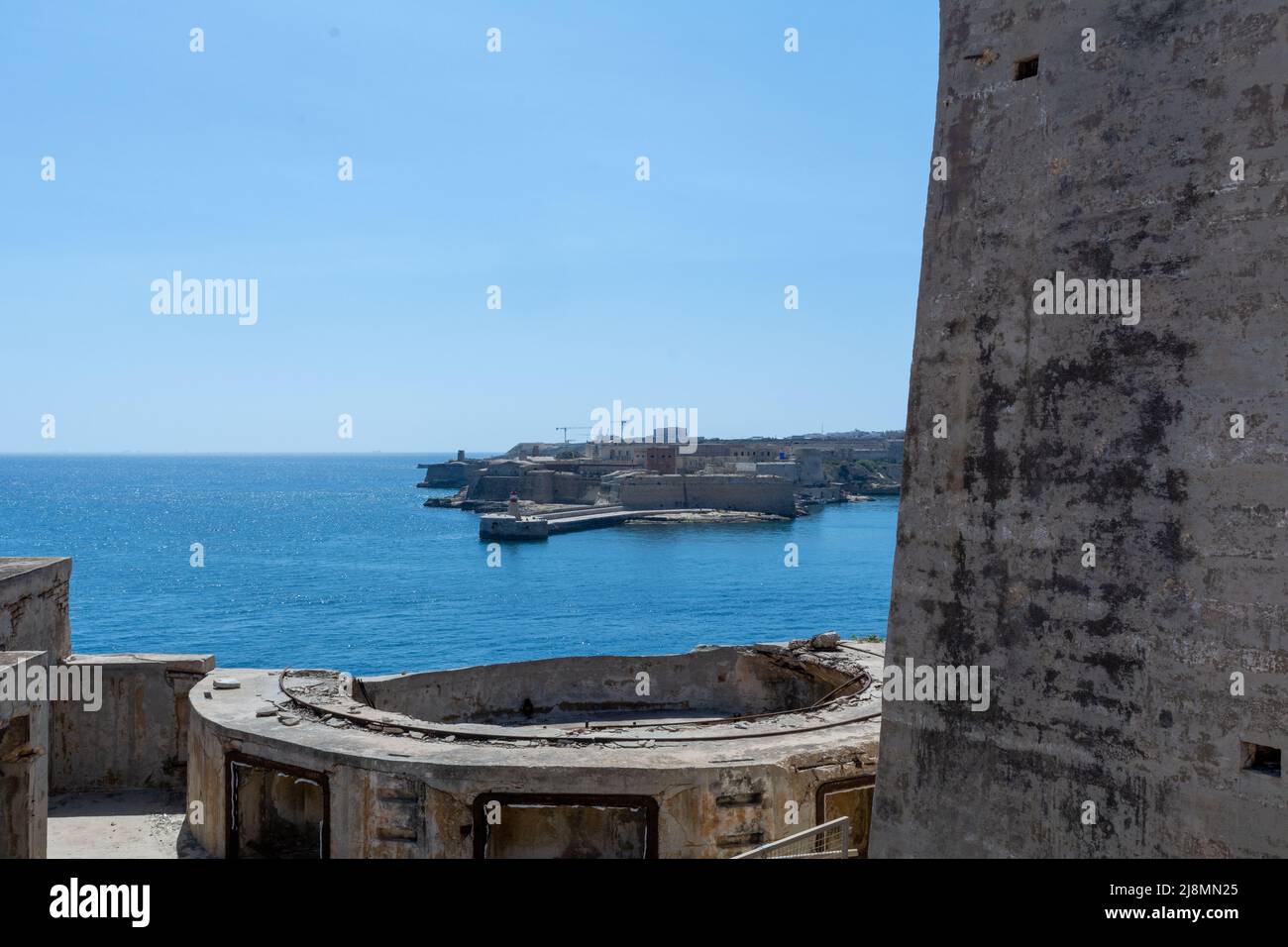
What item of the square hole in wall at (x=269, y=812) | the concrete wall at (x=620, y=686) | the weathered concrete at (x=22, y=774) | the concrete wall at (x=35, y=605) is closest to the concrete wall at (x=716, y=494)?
the concrete wall at (x=620, y=686)

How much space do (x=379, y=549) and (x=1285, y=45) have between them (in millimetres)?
107504

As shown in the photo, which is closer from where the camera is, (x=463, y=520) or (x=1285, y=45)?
(x=1285, y=45)

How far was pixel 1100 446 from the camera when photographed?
369 inches

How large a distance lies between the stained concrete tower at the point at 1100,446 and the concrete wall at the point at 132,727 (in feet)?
54.2

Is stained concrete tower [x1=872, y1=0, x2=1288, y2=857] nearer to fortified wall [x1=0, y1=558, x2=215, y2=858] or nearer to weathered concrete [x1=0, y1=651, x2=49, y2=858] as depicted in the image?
weathered concrete [x1=0, y1=651, x2=49, y2=858]

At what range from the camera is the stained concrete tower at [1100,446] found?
28.0ft

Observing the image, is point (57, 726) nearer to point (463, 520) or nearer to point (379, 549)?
point (379, 549)

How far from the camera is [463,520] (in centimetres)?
13988

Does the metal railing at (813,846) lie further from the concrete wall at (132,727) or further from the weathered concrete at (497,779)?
the concrete wall at (132,727)

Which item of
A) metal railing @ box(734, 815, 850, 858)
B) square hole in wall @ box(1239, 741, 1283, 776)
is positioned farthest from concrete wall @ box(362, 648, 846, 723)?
square hole in wall @ box(1239, 741, 1283, 776)

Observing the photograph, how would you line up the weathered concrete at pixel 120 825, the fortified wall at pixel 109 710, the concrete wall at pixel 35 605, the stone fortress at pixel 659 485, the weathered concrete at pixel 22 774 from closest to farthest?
the weathered concrete at pixel 22 774 < the weathered concrete at pixel 120 825 < the concrete wall at pixel 35 605 < the fortified wall at pixel 109 710 < the stone fortress at pixel 659 485

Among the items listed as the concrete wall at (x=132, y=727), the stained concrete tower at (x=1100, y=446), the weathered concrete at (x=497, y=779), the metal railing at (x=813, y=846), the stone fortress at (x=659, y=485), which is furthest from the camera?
the stone fortress at (x=659, y=485)
